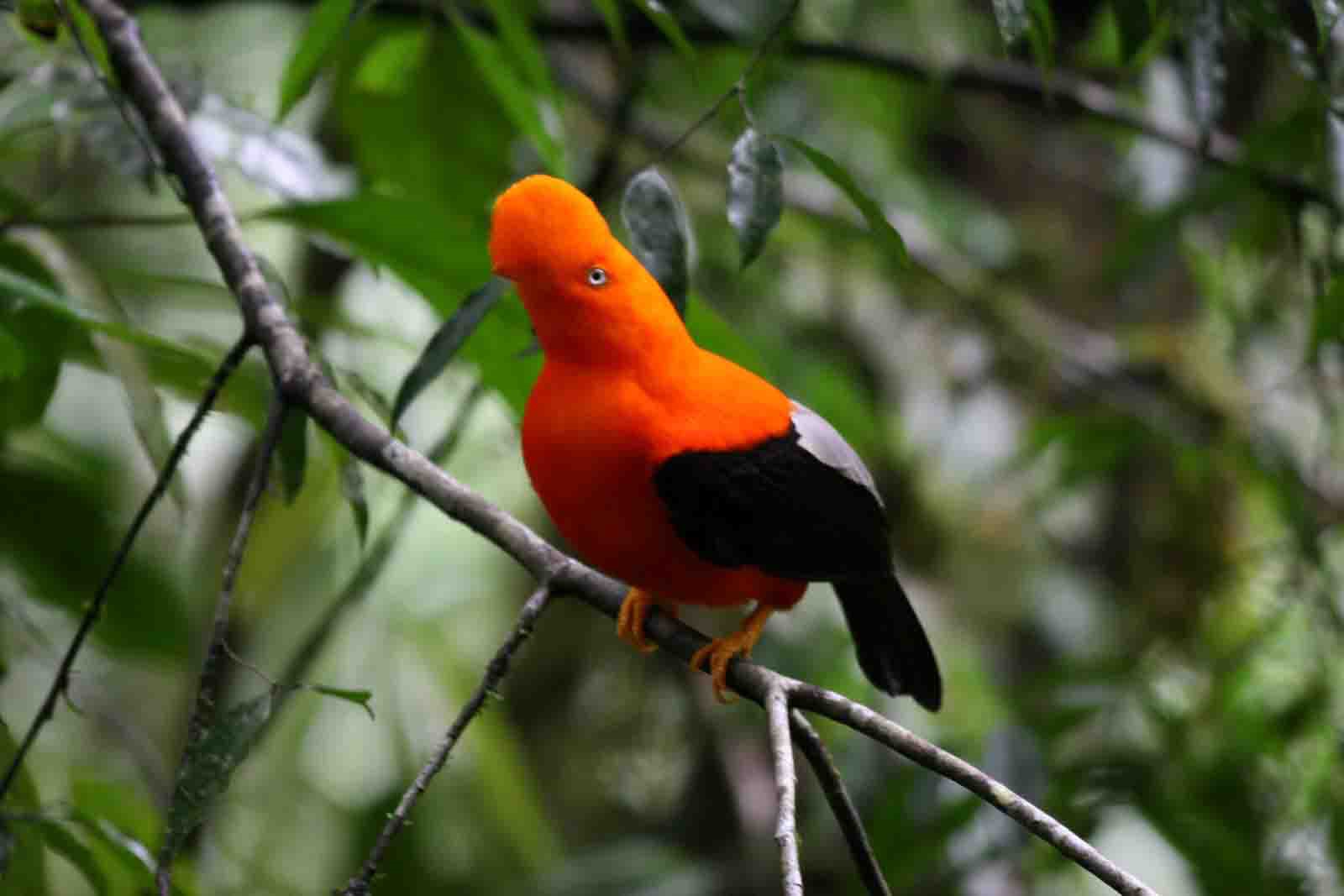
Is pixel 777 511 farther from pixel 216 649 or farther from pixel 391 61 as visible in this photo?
pixel 391 61

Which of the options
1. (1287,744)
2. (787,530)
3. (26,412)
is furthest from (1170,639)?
(26,412)

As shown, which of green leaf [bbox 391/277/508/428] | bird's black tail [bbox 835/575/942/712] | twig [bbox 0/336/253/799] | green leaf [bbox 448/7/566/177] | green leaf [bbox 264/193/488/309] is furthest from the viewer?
green leaf [bbox 264/193/488/309]

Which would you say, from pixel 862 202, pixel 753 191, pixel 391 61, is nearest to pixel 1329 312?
pixel 862 202

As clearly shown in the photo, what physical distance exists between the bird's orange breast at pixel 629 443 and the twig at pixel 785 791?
26 cm

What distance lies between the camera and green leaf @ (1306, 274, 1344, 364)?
1.69m

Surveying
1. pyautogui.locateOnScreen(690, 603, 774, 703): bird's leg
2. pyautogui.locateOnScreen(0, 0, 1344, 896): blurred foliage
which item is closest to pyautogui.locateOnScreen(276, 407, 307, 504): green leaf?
pyautogui.locateOnScreen(0, 0, 1344, 896): blurred foliage

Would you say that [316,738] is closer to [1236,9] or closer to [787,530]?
[787,530]

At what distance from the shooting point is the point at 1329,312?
1.70m

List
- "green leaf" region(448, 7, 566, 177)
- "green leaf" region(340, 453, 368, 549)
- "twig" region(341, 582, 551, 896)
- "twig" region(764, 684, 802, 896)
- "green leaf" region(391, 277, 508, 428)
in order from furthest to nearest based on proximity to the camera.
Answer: "green leaf" region(448, 7, 566, 177) → "green leaf" region(340, 453, 368, 549) → "green leaf" region(391, 277, 508, 428) → "twig" region(341, 582, 551, 896) → "twig" region(764, 684, 802, 896)

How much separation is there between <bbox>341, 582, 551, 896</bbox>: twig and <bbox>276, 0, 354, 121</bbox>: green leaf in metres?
0.78

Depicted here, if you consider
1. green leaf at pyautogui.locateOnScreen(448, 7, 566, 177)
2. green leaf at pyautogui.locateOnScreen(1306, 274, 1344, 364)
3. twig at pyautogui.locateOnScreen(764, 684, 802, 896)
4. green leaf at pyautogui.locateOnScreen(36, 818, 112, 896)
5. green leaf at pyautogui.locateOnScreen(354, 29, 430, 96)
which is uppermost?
green leaf at pyautogui.locateOnScreen(354, 29, 430, 96)

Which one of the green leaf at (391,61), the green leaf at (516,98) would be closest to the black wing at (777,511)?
the green leaf at (516,98)

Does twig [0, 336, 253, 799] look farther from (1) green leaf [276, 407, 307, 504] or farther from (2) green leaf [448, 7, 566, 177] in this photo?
(2) green leaf [448, 7, 566, 177]

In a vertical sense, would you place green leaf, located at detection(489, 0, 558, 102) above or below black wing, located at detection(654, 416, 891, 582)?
above
